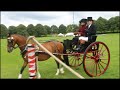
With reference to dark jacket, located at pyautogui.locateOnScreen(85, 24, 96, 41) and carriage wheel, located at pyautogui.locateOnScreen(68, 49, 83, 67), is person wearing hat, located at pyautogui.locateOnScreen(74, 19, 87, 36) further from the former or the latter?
carriage wheel, located at pyautogui.locateOnScreen(68, 49, 83, 67)

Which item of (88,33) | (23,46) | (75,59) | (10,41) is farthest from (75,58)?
(10,41)

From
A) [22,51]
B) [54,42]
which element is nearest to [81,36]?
[54,42]

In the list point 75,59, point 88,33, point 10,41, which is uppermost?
point 88,33

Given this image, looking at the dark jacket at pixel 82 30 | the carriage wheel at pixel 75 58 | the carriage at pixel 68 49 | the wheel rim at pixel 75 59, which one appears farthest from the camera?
the dark jacket at pixel 82 30

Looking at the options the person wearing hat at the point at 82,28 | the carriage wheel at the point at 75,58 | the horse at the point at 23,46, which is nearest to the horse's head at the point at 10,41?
the horse at the point at 23,46

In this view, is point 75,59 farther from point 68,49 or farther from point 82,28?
point 82,28

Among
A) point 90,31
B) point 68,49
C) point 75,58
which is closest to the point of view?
point 90,31

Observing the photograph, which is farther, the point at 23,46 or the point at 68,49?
the point at 68,49

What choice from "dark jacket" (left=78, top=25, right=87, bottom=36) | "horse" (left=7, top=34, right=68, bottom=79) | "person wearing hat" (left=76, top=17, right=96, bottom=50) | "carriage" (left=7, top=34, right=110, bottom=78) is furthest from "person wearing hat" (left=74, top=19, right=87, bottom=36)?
"horse" (left=7, top=34, right=68, bottom=79)

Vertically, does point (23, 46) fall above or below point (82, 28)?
below

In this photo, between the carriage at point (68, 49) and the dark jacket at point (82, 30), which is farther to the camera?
the dark jacket at point (82, 30)

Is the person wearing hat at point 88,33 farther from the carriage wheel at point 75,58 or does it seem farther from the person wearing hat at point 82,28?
the person wearing hat at point 82,28
